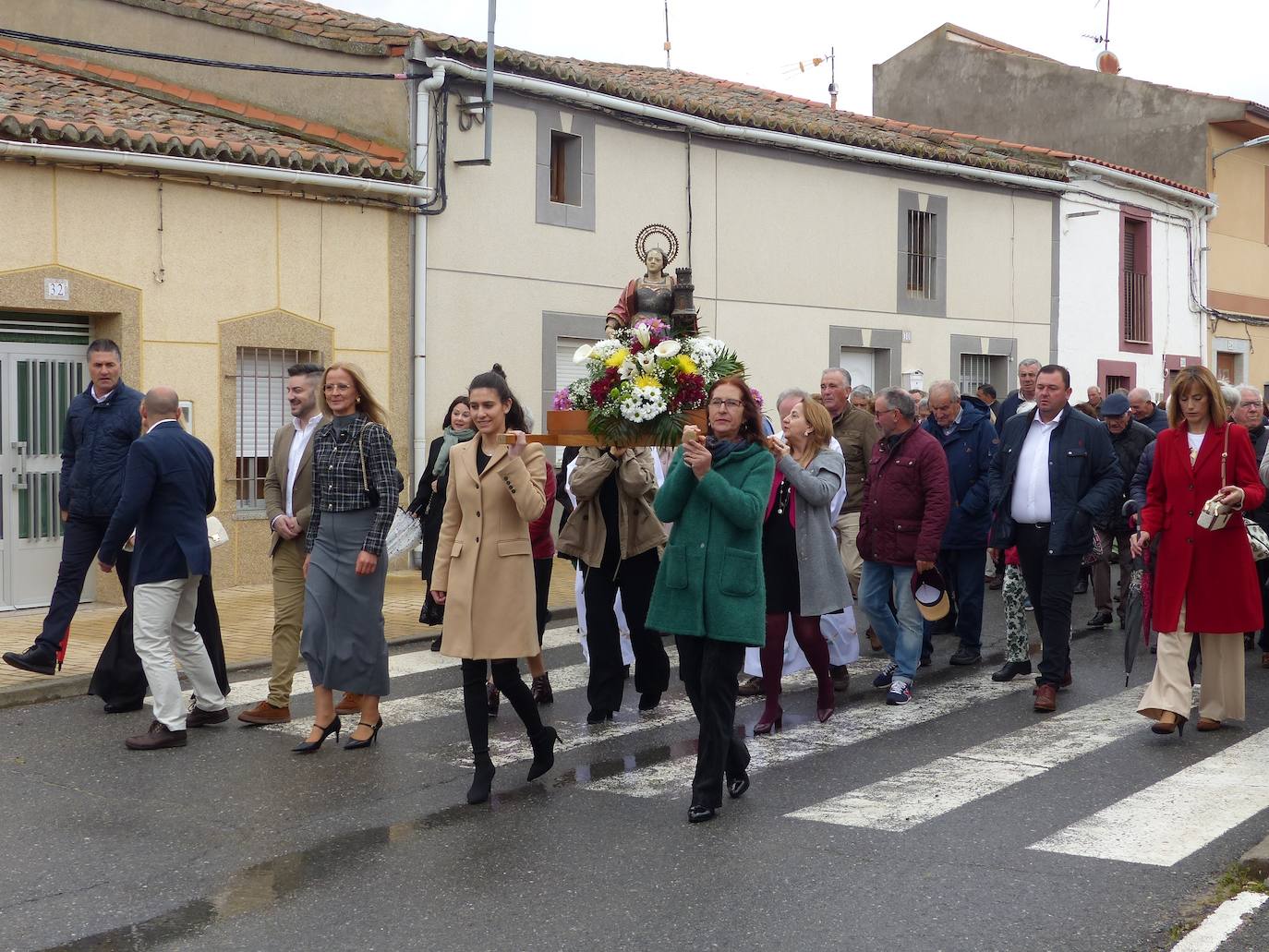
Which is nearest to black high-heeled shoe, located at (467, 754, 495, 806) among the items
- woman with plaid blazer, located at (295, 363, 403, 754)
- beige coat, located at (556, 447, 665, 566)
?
woman with plaid blazer, located at (295, 363, 403, 754)

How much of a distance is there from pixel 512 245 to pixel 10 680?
8306mm

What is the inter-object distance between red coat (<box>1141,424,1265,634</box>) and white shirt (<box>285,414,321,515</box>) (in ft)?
14.7

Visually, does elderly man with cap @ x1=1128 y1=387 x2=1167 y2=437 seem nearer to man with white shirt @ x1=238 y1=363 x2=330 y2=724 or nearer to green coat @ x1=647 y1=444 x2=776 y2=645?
green coat @ x1=647 y1=444 x2=776 y2=645

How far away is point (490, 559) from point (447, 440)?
3.66 meters

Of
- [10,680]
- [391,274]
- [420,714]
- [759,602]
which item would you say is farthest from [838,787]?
[391,274]

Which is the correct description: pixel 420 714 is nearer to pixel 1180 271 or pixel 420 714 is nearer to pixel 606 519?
pixel 606 519

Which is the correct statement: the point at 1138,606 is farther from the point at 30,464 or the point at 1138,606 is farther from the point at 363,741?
the point at 30,464

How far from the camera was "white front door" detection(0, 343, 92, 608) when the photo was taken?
12.0 metres

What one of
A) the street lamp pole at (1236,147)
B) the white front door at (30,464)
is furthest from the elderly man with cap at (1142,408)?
the street lamp pole at (1236,147)

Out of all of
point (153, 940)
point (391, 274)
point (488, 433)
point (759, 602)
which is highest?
point (391, 274)

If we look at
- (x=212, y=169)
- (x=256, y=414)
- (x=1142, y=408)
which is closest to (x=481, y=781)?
(x=256, y=414)

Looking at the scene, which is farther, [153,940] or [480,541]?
[480,541]

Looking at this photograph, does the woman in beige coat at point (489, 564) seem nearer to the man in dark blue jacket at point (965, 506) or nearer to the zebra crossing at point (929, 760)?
the zebra crossing at point (929, 760)

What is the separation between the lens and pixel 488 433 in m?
6.62
